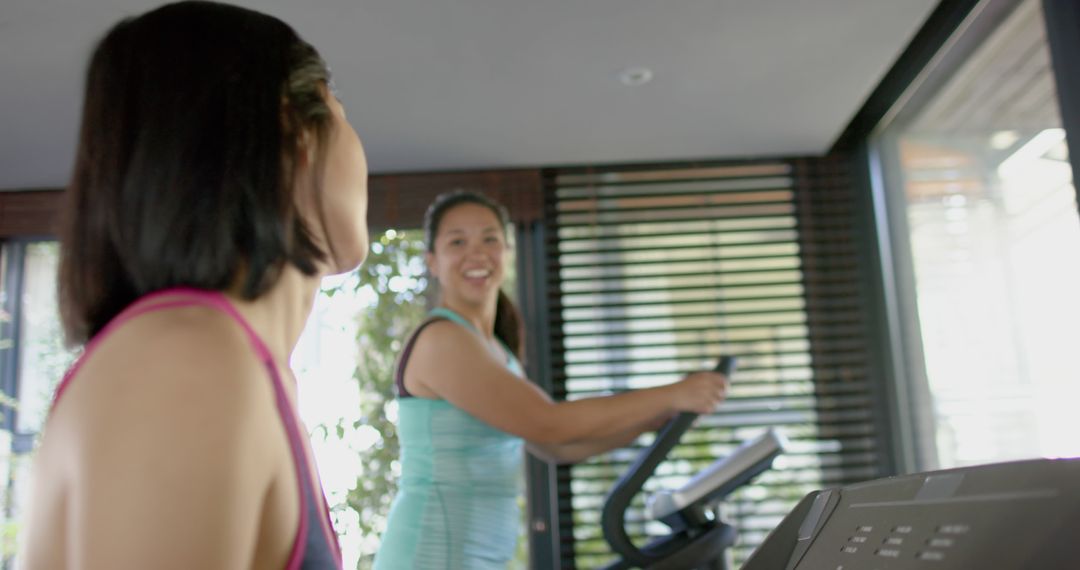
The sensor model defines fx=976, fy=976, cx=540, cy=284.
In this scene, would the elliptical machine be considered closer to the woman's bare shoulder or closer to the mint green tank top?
the mint green tank top

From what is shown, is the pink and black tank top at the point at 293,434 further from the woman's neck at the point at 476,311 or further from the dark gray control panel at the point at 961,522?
the woman's neck at the point at 476,311

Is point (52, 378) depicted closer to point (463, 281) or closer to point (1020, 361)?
point (463, 281)

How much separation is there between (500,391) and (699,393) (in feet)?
1.26

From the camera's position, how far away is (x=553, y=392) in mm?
3447

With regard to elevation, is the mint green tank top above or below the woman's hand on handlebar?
below

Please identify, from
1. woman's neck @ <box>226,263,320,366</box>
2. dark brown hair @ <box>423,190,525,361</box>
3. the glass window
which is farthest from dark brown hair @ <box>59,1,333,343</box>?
the glass window

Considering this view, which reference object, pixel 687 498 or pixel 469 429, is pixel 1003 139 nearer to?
pixel 687 498

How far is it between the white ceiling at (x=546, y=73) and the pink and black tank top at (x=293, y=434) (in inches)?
71.5

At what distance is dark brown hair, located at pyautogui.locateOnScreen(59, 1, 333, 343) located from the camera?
68cm

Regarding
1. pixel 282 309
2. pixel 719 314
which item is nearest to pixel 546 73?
pixel 719 314

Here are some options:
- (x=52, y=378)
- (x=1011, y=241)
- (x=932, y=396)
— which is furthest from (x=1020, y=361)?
(x=52, y=378)

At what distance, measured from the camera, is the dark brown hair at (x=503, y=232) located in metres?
2.37

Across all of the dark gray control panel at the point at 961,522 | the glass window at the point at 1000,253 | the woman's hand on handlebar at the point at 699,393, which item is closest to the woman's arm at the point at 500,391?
the woman's hand on handlebar at the point at 699,393

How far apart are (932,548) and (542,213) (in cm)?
300
